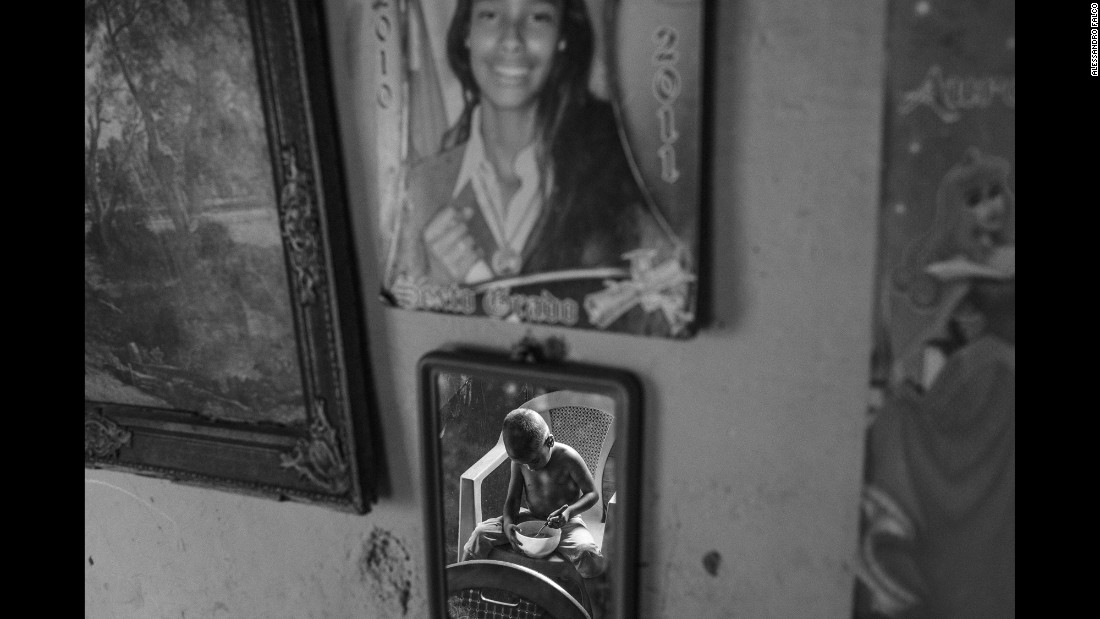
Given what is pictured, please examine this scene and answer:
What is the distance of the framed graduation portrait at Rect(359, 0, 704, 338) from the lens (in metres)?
0.85

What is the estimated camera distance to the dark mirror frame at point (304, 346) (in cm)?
98

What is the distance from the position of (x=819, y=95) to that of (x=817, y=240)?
142mm

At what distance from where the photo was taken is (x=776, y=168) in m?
0.84

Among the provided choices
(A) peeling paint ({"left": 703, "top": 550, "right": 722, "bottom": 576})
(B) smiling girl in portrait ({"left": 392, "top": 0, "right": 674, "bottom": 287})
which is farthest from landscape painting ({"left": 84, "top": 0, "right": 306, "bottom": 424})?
(A) peeling paint ({"left": 703, "top": 550, "right": 722, "bottom": 576})

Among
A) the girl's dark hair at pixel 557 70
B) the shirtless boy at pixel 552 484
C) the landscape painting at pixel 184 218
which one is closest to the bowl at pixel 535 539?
the shirtless boy at pixel 552 484

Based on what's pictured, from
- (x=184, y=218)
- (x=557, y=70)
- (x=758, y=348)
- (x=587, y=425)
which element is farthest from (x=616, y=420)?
(x=184, y=218)

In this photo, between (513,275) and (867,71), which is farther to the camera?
(513,275)

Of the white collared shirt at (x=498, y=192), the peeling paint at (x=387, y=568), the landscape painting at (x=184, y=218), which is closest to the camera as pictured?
the white collared shirt at (x=498, y=192)

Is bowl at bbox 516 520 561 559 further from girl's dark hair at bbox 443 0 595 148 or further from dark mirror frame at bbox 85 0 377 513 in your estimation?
girl's dark hair at bbox 443 0 595 148

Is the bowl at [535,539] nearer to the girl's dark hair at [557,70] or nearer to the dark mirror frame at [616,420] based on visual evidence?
the dark mirror frame at [616,420]

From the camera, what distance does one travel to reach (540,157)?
912 mm
